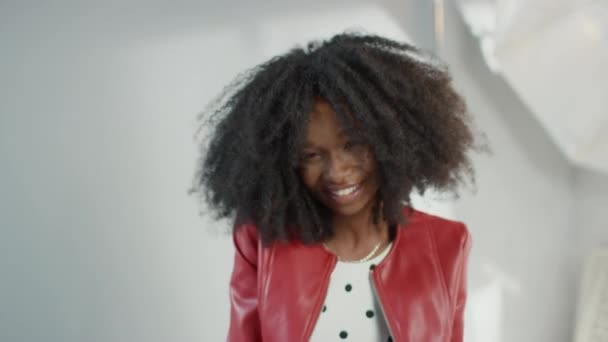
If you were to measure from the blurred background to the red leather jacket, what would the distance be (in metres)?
0.34

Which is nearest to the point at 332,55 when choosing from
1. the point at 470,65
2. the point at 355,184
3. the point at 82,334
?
the point at 355,184

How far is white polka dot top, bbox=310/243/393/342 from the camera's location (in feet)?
2.93

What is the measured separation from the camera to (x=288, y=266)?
909 millimetres

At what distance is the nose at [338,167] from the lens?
0.81 m

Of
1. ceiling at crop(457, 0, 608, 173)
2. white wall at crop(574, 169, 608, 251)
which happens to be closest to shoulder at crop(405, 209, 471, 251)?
ceiling at crop(457, 0, 608, 173)

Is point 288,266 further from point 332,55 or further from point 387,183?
point 332,55

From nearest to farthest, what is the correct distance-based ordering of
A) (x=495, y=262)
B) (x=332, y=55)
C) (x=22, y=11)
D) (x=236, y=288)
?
(x=332, y=55), (x=236, y=288), (x=22, y=11), (x=495, y=262)

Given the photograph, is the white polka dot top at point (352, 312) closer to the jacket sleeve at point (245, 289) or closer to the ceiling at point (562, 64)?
the jacket sleeve at point (245, 289)

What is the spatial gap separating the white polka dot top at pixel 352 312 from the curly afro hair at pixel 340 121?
3.0 inches

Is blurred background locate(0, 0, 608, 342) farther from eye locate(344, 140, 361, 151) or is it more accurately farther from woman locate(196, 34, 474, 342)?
eye locate(344, 140, 361, 151)

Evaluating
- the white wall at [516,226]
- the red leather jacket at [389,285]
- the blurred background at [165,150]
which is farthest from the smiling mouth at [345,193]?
the white wall at [516,226]

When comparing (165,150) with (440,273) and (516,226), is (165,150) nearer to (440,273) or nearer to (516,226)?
(440,273)

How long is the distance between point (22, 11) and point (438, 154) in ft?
3.02

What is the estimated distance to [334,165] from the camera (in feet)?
2.66
